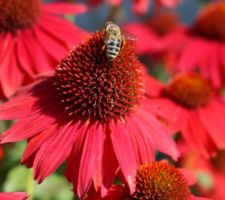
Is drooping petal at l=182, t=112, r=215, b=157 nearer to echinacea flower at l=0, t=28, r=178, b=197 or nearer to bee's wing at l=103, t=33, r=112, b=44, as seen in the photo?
echinacea flower at l=0, t=28, r=178, b=197

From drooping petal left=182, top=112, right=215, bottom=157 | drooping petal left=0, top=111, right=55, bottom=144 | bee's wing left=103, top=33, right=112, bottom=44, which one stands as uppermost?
bee's wing left=103, top=33, right=112, bottom=44

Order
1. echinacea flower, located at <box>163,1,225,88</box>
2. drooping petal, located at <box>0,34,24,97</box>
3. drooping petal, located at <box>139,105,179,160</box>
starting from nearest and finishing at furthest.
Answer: drooping petal, located at <box>139,105,179,160</box> → drooping petal, located at <box>0,34,24,97</box> → echinacea flower, located at <box>163,1,225,88</box>

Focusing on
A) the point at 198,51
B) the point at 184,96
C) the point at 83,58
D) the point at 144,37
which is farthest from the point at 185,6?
the point at 83,58

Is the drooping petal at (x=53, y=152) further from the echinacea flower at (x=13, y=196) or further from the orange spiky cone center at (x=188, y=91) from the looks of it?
the orange spiky cone center at (x=188, y=91)

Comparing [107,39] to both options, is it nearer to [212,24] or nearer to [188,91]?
[188,91]

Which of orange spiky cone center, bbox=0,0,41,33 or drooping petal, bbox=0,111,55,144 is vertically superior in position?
orange spiky cone center, bbox=0,0,41,33

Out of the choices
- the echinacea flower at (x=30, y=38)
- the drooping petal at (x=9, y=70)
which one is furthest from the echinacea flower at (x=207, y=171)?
the drooping petal at (x=9, y=70)

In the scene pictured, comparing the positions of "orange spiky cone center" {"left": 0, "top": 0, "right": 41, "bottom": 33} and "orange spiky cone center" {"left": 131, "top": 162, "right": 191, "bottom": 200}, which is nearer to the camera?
"orange spiky cone center" {"left": 131, "top": 162, "right": 191, "bottom": 200}

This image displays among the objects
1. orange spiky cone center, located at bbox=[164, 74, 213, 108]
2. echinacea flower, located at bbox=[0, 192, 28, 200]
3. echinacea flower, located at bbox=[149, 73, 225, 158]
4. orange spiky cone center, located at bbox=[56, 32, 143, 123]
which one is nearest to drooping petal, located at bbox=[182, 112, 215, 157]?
echinacea flower, located at bbox=[149, 73, 225, 158]
